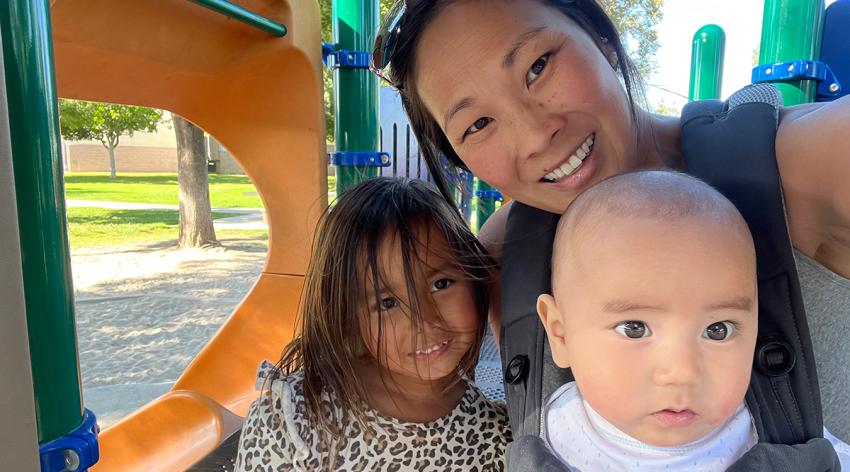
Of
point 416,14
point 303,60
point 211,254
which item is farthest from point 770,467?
point 211,254

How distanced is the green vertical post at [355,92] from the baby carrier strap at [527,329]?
1.13 m

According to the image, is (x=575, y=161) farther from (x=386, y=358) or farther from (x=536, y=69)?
(x=386, y=358)

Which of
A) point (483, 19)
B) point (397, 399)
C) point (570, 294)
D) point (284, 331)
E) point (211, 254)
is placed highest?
point (483, 19)

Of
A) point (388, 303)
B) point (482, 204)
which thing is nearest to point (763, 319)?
point (388, 303)

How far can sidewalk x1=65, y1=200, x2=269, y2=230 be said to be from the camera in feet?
41.9

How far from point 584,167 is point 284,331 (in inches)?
63.4

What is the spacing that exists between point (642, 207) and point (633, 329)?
18 cm

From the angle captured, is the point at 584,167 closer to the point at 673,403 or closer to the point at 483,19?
the point at 483,19

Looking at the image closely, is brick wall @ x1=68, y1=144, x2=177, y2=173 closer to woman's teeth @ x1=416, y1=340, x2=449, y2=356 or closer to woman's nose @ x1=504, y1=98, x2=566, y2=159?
woman's teeth @ x1=416, y1=340, x2=449, y2=356

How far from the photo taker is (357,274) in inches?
49.8

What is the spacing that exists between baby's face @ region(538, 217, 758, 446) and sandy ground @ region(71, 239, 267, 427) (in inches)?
68.6

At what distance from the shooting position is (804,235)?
92cm

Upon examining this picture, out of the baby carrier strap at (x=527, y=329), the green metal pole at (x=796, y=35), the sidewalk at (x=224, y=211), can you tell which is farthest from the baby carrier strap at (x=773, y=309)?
the sidewalk at (x=224, y=211)

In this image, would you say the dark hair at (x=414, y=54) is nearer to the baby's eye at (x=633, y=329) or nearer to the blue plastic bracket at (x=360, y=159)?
the baby's eye at (x=633, y=329)
